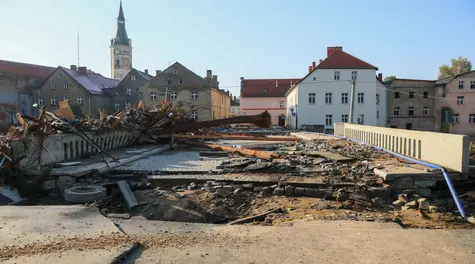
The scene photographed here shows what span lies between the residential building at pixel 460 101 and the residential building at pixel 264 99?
83.6 feet

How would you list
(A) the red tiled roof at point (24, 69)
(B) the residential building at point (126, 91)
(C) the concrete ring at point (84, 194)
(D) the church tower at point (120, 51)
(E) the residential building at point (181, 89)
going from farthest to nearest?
(D) the church tower at point (120, 51), (B) the residential building at point (126, 91), (A) the red tiled roof at point (24, 69), (E) the residential building at point (181, 89), (C) the concrete ring at point (84, 194)

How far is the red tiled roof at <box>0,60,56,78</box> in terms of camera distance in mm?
49416

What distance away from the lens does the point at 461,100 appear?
154 ft

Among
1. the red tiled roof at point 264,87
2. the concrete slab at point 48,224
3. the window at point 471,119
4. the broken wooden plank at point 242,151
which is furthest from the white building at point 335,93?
the concrete slab at point 48,224

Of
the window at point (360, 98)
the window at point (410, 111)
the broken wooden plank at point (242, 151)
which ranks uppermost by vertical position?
the window at point (360, 98)

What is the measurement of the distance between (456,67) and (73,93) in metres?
72.3

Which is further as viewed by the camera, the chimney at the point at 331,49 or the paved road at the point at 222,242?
the chimney at the point at 331,49

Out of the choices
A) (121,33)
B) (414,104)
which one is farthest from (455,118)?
(121,33)

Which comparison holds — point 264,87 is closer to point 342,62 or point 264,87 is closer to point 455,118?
point 342,62

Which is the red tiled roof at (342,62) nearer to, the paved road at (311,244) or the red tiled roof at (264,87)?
the red tiled roof at (264,87)

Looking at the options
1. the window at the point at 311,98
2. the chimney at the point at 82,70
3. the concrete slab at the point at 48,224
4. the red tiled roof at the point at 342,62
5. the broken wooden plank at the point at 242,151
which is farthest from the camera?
the chimney at the point at 82,70

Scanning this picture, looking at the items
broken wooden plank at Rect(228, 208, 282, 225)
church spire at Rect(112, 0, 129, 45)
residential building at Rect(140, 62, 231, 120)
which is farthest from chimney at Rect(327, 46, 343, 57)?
church spire at Rect(112, 0, 129, 45)

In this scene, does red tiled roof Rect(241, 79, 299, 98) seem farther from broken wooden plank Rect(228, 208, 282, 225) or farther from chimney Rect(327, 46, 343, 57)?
broken wooden plank Rect(228, 208, 282, 225)

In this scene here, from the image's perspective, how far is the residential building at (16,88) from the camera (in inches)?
1810
